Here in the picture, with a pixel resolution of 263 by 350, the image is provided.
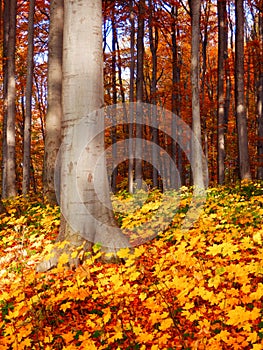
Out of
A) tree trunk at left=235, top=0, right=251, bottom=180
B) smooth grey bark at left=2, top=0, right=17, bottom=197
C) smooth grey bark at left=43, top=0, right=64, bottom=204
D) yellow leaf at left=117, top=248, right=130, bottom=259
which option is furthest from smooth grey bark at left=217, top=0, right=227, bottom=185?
yellow leaf at left=117, top=248, right=130, bottom=259

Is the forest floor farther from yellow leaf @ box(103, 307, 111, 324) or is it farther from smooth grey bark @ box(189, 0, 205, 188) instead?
smooth grey bark @ box(189, 0, 205, 188)

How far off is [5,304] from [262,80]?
50.3ft

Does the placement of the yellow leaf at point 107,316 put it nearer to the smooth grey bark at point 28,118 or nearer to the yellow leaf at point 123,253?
the yellow leaf at point 123,253

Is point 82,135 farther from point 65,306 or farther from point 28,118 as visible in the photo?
point 28,118

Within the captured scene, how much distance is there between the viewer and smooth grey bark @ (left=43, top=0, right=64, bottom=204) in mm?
7141

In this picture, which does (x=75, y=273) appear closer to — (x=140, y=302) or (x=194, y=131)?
(x=140, y=302)

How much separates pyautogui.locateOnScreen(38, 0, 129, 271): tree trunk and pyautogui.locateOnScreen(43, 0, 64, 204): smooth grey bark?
3134mm

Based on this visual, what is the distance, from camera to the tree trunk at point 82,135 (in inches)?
160

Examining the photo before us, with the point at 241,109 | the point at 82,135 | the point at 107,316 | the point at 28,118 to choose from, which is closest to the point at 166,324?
the point at 107,316

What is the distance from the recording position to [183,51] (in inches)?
1027

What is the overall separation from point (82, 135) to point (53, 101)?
3.63 m

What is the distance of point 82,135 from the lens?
405cm

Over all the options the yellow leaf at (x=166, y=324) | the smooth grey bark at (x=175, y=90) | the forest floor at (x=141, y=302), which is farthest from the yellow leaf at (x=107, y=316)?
the smooth grey bark at (x=175, y=90)

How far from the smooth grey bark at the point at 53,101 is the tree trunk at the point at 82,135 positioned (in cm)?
313
